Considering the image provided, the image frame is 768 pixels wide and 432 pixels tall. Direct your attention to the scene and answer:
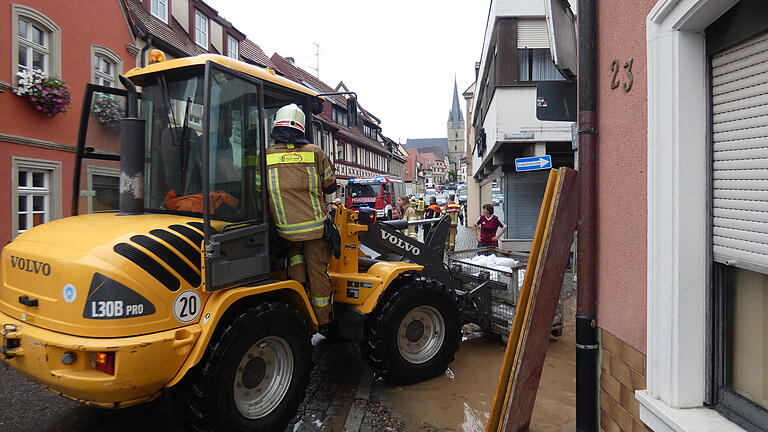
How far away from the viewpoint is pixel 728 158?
6.04 ft

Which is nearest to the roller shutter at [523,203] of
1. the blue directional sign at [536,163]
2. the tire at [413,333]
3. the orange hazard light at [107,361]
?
the blue directional sign at [536,163]

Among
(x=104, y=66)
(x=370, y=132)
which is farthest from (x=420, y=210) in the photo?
(x=370, y=132)

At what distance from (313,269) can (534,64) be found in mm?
10347

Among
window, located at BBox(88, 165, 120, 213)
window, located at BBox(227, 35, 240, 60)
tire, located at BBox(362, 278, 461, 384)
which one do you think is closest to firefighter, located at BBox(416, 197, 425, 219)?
window, located at BBox(227, 35, 240, 60)

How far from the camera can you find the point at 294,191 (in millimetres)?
3791

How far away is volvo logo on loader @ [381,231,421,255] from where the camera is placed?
497cm

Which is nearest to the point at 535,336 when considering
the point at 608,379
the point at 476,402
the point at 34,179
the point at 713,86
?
the point at 608,379

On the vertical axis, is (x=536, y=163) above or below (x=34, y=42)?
below

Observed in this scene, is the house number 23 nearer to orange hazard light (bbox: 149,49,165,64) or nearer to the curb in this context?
the curb

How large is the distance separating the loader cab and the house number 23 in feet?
8.19

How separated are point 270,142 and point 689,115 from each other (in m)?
3.04

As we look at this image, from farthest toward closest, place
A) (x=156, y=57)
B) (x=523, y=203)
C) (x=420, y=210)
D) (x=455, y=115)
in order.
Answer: (x=455, y=115)
(x=420, y=210)
(x=523, y=203)
(x=156, y=57)

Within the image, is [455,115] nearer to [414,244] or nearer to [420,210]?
[420,210]

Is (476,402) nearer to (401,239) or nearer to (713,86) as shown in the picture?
(401,239)
